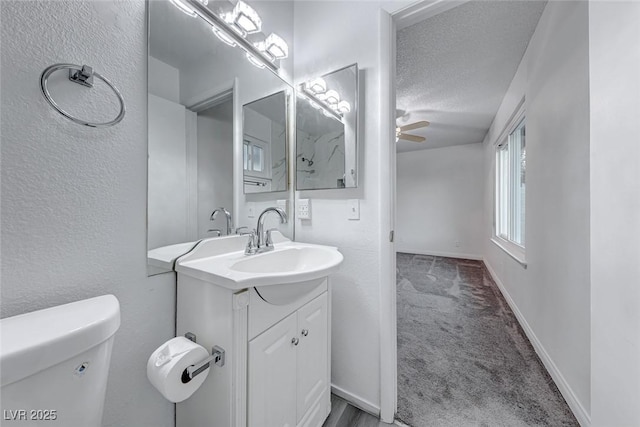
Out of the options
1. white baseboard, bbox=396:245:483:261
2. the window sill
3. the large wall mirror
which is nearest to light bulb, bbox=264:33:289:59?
the large wall mirror

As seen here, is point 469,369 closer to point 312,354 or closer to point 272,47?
point 312,354

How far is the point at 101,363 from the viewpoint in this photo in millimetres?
593

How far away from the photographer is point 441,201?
16.5 ft

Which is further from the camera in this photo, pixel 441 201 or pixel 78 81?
pixel 441 201

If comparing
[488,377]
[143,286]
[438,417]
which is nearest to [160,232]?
[143,286]

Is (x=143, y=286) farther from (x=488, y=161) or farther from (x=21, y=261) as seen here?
(x=488, y=161)

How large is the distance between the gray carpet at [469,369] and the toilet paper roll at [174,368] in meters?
1.09

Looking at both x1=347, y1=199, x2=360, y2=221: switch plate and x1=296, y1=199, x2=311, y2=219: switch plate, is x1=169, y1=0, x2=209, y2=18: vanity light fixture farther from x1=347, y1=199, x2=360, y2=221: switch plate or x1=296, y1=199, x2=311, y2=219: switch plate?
x1=347, y1=199, x2=360, y2=221: switch plate

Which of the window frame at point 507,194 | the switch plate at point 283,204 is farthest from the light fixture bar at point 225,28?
the window frame at point 507,194

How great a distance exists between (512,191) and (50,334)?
13.1 ft

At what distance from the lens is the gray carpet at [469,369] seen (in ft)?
4.02

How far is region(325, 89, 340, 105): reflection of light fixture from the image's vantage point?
1.34m

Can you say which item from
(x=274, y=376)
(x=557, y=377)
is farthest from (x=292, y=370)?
(x=557, y=377)

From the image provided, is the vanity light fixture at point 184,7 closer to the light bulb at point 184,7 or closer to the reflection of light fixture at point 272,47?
the light bulb at point 184,7
